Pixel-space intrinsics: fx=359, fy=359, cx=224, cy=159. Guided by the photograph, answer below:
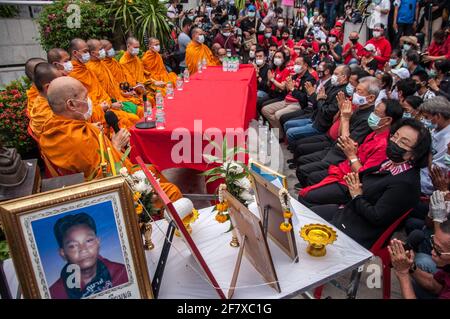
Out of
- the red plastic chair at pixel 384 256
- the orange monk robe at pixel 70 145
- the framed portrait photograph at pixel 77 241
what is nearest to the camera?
the framed portrait photograph at pixel 77 241

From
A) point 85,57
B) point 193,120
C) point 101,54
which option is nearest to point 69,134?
point 193,120

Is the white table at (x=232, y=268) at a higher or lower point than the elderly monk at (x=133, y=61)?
lower

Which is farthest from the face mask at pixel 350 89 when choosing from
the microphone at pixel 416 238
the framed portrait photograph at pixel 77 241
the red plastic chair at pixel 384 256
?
the framed portrait photograph at pixel 77 241

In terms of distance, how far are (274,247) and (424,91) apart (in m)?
3.60

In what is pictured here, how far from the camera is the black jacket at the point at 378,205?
2129mm

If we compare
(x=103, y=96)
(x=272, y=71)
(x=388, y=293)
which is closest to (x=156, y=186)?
(x=388, y=293)

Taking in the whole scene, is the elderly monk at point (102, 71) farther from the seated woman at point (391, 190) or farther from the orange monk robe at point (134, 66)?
the seated woman at point (391, 190)

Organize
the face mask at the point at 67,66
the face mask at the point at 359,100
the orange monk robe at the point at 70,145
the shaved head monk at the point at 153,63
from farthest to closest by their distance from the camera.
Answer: the shaved head monk at the point at 153,63 → the face mask at the point at 67,66 → the face mask at the point at 359,100 → the orange monk robe at the point at 70,145

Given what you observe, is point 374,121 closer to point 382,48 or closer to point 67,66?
point 67,66

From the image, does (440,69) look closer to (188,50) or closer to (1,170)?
(188,50)

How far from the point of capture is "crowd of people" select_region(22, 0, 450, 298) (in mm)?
2229

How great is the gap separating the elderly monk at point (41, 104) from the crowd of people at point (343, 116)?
1 cm

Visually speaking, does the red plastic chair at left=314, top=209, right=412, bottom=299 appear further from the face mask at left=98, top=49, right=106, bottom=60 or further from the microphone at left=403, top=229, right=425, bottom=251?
the face mask at left=98, top=49, right=106, bottom=60

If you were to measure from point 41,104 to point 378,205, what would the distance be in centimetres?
275
